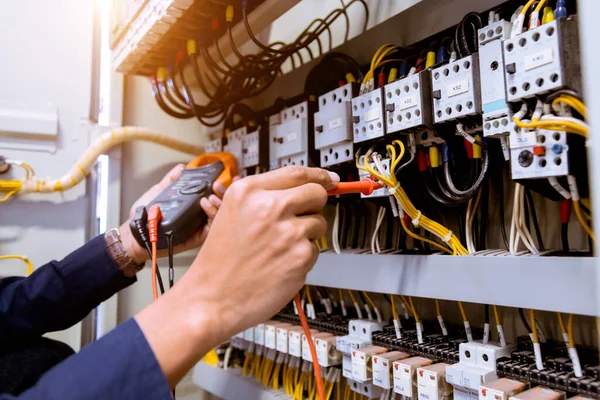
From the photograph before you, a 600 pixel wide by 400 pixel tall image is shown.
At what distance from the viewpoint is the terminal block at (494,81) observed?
2.19 feet

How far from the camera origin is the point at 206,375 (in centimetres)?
132

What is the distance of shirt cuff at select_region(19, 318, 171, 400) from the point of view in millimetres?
507

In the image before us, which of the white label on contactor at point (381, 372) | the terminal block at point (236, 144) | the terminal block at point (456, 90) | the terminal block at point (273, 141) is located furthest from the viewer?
the terminal block at point (236, 144)

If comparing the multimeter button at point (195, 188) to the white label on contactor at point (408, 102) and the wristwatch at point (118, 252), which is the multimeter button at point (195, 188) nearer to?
the wristwatch at point (118, 252)

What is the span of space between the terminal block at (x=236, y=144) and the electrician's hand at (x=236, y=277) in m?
0.76

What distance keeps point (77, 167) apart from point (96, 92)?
0.29 meters

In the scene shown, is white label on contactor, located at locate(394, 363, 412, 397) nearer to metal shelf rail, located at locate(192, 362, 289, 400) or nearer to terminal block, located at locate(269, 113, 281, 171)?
metal shelf rail, located at locate(192, 362, 289, 400)

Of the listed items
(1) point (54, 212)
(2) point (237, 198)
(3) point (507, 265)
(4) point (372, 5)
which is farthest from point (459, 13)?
(1) point (54, 212)

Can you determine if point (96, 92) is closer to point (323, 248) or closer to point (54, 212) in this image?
point (54, 212)

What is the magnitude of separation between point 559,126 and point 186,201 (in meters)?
0.78

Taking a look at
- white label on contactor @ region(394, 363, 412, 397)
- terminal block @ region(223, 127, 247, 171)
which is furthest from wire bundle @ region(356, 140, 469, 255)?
terminal block @ region(223, 127, 247, 171)

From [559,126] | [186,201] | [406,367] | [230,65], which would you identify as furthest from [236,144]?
[559,126]

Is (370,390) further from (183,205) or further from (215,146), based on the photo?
(215,146)

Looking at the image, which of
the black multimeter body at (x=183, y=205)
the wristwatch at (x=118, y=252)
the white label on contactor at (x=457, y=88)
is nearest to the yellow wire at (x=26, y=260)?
the wristwatch at (x=118, y=252)
